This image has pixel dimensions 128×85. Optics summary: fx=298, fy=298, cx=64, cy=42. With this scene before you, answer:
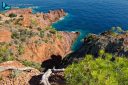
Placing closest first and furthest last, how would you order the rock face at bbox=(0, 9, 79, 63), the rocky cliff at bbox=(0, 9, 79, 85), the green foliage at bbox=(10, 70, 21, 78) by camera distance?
1. the green foliage at bbox=(10, 70, 21, 78)
2. the rocky cliff at bbox=(0, 9, 79, 85)
3. the rock face at bbox=(0, 9, 79, 63)

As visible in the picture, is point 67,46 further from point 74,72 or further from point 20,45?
point 74,72

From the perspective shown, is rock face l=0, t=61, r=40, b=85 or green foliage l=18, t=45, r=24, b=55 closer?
rock face l=0, t=61, r=40, b=85

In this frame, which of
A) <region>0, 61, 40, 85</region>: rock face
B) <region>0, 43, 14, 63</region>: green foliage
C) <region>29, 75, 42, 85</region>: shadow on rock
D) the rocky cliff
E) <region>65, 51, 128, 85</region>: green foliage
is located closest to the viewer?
<region>65, 51, 128, 85</region>: green foliage

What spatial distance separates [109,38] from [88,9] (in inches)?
2869

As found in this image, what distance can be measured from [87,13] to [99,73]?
105 metres

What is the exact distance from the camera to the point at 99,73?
2084 cm

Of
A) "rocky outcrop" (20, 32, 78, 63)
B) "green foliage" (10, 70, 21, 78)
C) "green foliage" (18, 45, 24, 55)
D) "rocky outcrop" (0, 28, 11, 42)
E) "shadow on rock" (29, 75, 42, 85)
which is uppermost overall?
"green foliage" (10, 70, 21, 78)

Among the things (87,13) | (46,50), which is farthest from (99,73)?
(87,13)

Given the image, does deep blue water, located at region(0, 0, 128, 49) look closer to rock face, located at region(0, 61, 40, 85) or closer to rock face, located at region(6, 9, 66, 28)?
rock face, located at region(6, 9, 66, 28)

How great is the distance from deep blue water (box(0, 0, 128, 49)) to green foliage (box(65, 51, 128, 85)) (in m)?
64.9

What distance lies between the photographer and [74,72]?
21.9 metres

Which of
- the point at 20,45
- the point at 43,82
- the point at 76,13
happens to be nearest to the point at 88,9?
the point at 76,13

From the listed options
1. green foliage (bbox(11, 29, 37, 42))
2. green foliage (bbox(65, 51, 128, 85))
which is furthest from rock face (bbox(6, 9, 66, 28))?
green foliage (bbox(65, 51, 128, 85))

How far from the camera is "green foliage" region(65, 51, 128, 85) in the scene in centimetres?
2059
